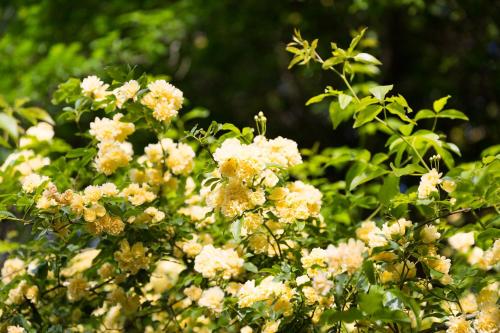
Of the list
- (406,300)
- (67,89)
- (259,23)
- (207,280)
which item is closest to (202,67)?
(259,23)

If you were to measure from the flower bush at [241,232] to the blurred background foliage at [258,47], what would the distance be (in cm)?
235

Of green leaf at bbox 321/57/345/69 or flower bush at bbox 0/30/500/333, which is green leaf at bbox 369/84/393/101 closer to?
flower bush at bbox 0/30/500/333

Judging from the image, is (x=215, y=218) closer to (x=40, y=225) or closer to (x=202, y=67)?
(x=40, y=225)

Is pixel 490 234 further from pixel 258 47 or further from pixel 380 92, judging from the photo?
pixel 258 47

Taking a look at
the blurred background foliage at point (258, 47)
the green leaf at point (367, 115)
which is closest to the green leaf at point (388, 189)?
the green leaf at point (367, 115)

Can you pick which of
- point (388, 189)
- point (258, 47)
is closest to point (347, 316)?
point (388, 189)

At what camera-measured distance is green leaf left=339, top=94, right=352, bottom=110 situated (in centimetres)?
149

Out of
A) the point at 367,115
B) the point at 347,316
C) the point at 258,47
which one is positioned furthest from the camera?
the point at 258,47

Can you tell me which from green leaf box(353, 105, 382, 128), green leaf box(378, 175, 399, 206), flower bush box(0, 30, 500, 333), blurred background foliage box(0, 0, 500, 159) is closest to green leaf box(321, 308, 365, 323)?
flower bush box(0, 30, 500, 333)

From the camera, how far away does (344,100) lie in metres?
1.51

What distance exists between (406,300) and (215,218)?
2.87 ft

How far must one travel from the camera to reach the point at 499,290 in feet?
4.63

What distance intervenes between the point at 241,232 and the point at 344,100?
0.44 meters

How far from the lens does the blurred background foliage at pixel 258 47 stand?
4375 mm
